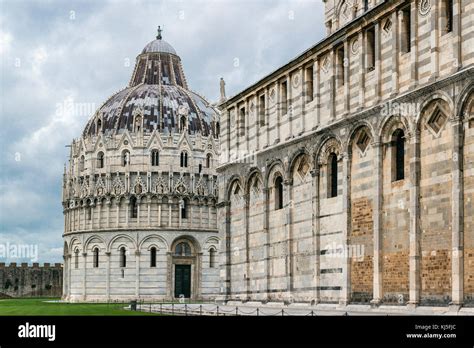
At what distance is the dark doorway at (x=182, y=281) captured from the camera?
102 metres

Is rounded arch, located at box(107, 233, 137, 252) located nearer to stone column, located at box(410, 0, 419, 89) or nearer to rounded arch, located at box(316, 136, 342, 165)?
rounded arch, located at box(316, 136, 342, 165)

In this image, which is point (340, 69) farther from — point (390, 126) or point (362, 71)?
point (390, 126)

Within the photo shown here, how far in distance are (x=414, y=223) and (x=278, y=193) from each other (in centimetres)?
1506

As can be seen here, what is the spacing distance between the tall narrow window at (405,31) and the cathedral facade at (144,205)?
67.3 meters

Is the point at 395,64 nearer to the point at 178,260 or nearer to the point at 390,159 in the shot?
the point at 390,159

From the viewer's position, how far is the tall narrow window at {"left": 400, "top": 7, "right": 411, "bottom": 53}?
119 feet

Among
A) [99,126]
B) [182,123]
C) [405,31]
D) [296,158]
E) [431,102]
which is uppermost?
[182,123]

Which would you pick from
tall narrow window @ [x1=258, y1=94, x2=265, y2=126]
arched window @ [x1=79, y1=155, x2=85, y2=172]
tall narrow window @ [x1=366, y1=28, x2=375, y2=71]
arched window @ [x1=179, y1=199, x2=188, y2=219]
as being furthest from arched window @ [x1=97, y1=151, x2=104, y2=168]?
tall narrow window @ [x1=366, y1=28, x2=375, y2=71]

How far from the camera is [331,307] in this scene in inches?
1583

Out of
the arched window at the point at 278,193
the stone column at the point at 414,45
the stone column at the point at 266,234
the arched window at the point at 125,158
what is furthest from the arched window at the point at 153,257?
the stone column at the point at 414,45

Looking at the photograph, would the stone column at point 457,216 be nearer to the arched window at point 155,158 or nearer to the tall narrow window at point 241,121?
the tall narrow window at point 241,121

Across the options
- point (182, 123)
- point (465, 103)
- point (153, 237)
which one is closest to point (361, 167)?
point (465, 103)

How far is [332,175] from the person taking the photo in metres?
42.2
